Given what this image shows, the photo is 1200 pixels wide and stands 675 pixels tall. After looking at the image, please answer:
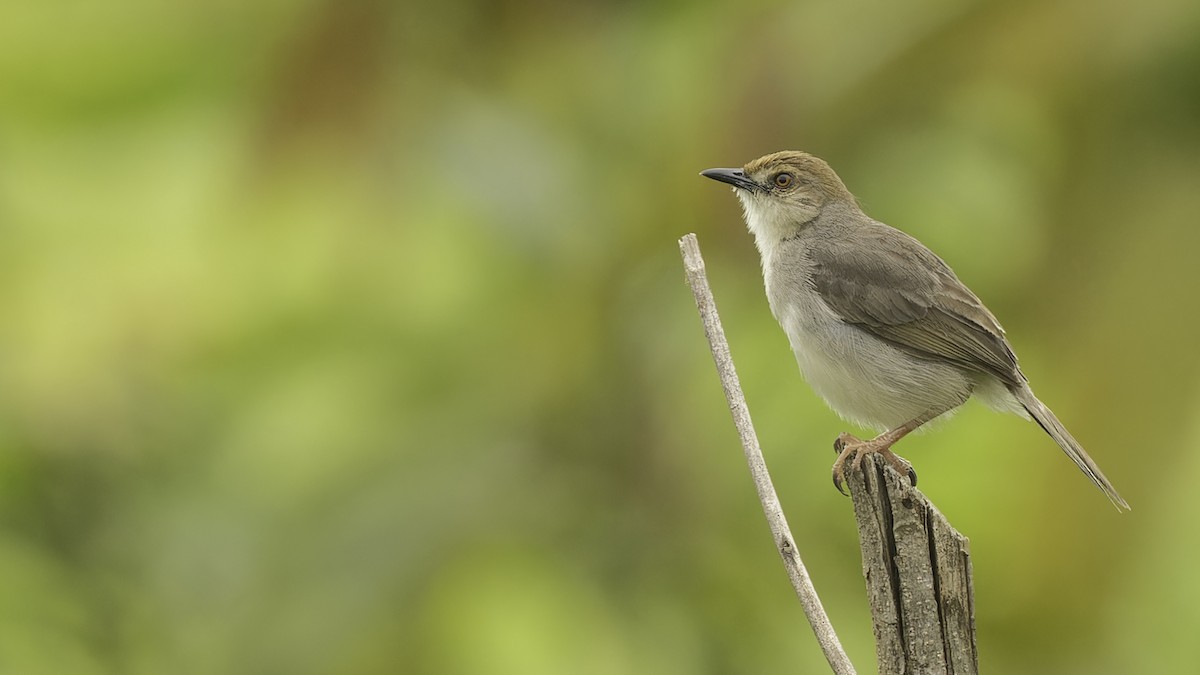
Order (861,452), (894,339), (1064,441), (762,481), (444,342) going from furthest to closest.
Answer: (444,342) → (894,339) → (1064,441) → (861,452) → (762,481)

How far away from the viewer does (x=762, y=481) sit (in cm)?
277

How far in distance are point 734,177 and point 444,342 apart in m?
1.64

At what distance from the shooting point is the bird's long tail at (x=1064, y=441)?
3.81 meters

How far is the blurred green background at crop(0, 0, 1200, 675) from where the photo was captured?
532 cm

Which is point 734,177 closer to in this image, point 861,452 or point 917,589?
point 861,452

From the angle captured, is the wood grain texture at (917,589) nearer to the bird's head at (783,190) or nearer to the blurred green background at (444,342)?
the bird's head at (783,190)

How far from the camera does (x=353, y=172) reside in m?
5.71

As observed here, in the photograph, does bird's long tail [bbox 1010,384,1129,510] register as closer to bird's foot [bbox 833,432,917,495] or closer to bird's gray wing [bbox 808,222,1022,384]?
bird's gray wing [bbox 808,222,1022,384]

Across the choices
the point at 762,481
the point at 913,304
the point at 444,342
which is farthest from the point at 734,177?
the point at 762,481

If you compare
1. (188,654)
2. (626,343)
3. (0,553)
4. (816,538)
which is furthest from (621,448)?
(0,553)

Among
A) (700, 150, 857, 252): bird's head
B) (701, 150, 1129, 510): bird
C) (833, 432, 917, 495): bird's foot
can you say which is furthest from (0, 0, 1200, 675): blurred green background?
(833, 432, 917, 495): bird's foot

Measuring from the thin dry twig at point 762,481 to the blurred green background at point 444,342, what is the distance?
2.24 metres

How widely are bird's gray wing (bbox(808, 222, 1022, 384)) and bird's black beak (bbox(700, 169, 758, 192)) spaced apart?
0.50 meters

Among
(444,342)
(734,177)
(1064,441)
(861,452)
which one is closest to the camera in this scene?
(861,452)
